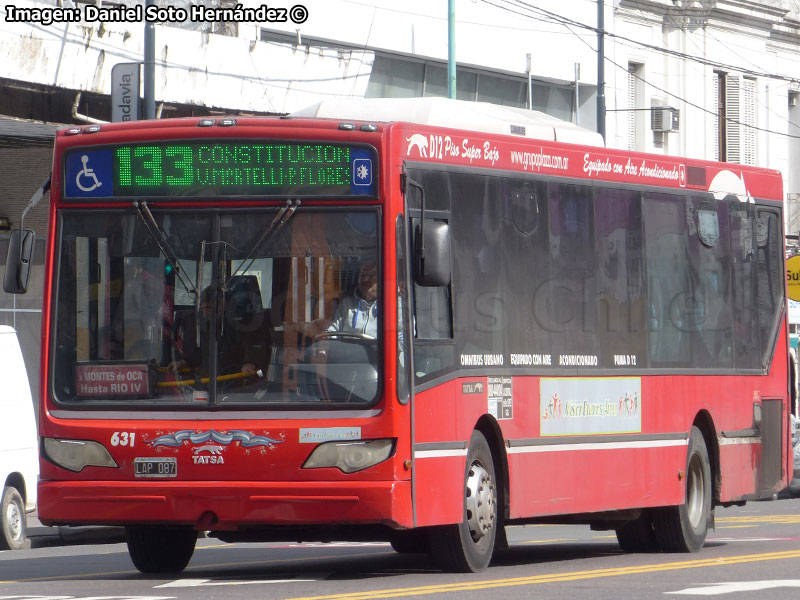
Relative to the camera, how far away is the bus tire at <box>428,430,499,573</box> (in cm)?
1193


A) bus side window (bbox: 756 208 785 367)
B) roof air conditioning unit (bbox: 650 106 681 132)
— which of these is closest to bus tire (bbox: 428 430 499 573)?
bus side window (bbox: 756 208 785 367)

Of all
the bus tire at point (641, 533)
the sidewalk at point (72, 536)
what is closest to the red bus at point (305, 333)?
the bus tire at point (641, 533)

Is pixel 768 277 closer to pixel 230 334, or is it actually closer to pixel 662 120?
pixel 230 334

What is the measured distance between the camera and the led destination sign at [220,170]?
11523 millimetres

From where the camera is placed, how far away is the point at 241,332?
1144 centimetres

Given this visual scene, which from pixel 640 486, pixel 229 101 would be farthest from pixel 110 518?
pixel 229 101

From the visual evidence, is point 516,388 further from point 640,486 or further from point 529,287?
point 640,486

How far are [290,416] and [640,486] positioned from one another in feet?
12.7

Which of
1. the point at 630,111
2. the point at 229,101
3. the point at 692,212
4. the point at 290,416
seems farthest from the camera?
the point at 630,111

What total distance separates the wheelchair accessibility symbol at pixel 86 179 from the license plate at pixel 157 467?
71.3 inches

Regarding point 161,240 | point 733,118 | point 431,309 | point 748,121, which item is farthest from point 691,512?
point 748,121

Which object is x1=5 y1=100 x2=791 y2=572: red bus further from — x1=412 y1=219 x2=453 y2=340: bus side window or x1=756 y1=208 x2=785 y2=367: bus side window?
x1=756 y1=208 x2=785 y2=367: bus side window

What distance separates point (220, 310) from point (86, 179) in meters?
1.32

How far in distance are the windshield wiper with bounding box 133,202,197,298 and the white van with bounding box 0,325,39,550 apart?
796 centimetres
